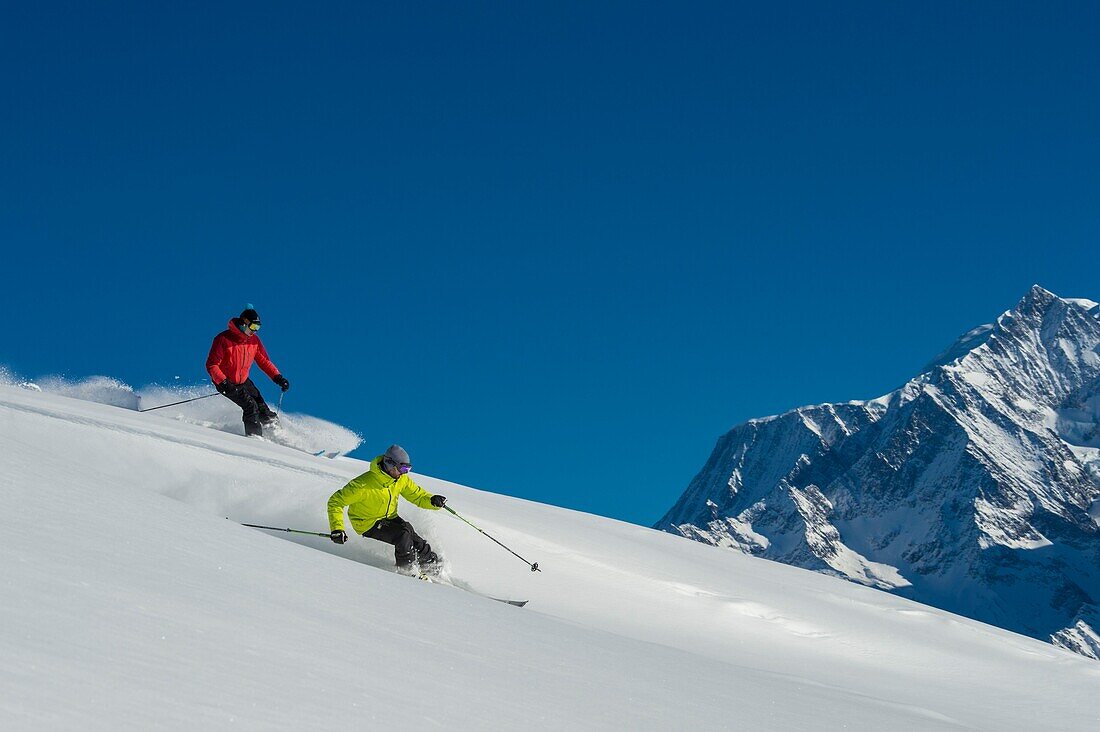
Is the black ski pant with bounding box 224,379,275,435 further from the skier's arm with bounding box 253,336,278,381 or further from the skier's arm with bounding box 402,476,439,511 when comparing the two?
the skier's arm with bounding box 402,476,439,511

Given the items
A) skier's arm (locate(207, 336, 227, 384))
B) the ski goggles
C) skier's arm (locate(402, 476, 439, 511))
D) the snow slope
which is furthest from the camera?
skier's arm (locate(207, 336, 227, 384))

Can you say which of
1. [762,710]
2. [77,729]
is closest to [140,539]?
[77,729]

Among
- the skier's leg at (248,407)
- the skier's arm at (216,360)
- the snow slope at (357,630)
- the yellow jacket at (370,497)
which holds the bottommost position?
the snow slope at (357,630)

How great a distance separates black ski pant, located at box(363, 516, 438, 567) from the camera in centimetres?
899

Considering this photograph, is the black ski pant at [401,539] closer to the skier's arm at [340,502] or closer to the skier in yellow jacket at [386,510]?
the skier in yellow jacket at [386,510]

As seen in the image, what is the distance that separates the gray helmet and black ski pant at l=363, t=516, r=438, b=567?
53cm

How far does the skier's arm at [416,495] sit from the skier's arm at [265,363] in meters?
6.94

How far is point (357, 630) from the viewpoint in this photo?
4.68 meters

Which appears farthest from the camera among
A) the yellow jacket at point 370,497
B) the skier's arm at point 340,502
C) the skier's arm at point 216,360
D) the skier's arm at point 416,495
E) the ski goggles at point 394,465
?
the skier's arm at point 216,360

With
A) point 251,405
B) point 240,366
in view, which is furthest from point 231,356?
point 251,405

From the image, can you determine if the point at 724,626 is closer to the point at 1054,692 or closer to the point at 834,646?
the point at 834,646

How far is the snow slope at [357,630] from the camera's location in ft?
10.8

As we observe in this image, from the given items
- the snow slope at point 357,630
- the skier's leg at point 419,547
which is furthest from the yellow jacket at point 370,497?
the snow slope at point 357,630

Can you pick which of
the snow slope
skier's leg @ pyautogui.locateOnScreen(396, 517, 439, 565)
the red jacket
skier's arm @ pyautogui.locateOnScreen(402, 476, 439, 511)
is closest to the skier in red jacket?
the red jacket
